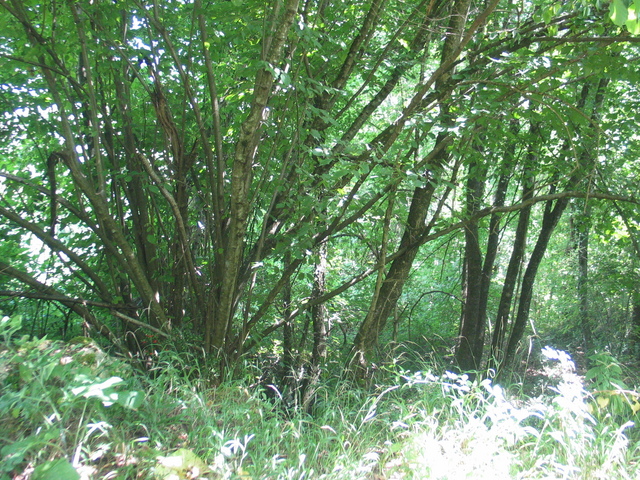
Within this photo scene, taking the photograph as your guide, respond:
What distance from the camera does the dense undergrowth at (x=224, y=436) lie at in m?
1.75

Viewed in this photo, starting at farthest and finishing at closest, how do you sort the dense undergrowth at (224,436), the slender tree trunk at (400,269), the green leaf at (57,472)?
the slender tree trunk at (400,269), the dense undergrowth at (224,436), the green leaf at (57,472)

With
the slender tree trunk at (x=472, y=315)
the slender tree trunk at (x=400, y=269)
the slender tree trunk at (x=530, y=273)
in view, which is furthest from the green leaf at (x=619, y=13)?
the slender tree trunk at (x=530, y=273)

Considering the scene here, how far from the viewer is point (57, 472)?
4.81 feet

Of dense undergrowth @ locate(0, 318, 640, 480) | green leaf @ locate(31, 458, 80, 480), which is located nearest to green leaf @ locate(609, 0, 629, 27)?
dense undergrowth @ locate(0, 318, 640, 480)

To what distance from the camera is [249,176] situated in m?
3.11

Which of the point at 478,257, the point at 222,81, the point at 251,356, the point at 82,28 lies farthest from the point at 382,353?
the point at 82,28

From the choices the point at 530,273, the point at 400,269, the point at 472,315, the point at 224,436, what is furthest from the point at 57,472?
the point at 530,273

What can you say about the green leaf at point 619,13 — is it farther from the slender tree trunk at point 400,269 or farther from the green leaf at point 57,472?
the slender tree trunk at point 400,269

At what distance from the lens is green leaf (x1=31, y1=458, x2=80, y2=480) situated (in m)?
1.46

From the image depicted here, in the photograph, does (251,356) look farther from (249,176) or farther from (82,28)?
(82,28)

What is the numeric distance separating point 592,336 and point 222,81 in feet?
23.9

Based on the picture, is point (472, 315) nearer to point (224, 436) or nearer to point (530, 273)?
point (530, 273)

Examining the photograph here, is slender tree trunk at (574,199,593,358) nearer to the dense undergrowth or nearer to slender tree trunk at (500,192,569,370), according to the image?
slender tree trunk at (500,192,569,370)

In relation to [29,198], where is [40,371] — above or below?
below
